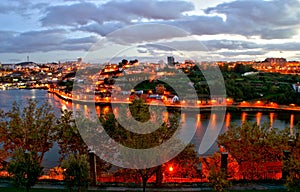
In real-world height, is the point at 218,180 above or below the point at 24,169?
below

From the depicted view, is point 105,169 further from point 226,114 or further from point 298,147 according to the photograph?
point 226,114

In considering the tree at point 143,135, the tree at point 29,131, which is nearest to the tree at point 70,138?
the tree at point 29,131

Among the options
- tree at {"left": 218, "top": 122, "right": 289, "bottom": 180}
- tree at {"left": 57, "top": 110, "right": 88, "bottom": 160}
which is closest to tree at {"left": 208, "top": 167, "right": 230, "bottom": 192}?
tree at {"left": 218, "top": 122, "right": 289, "bottom": 180}

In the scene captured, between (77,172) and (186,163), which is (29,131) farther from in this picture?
(186,163)

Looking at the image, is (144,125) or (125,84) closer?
(144,125)

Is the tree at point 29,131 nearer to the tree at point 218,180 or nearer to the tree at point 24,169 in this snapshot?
the tree at point 24,169

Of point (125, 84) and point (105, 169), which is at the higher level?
point (125, 84)

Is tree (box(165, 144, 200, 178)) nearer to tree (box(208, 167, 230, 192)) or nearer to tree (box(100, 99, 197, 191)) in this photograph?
tree (box(100, 99, 197, 191))

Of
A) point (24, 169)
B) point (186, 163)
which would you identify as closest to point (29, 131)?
point (24, 169)

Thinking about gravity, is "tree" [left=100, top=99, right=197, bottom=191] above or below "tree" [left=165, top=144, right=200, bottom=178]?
above

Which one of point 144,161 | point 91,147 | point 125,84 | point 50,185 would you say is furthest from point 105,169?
point 125,84

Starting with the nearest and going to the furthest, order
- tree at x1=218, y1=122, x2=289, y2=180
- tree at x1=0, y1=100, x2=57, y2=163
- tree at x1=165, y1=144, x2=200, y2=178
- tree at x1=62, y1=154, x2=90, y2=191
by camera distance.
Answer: tree at x1=62, y1=154, x2=90, y2=191 < tree at x1=165, y1=144, x2=200, y2=178 < tree at x1=218, y1=122, x2=289, y2=180 < tree at x1=0, y1=100, x2=57, y2=163
